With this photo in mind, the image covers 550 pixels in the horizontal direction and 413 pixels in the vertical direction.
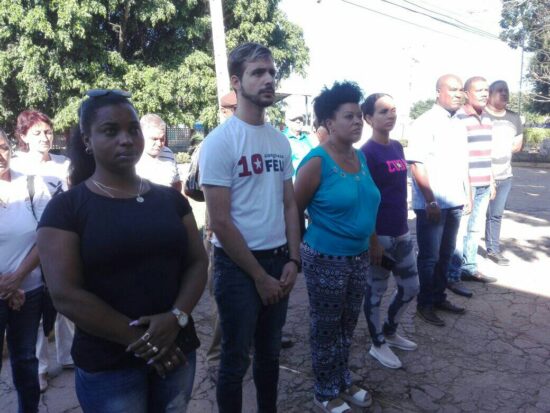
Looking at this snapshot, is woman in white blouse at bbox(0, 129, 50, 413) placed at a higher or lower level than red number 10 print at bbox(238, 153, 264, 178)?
lower

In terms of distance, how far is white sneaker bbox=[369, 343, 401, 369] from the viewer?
3.17 meters

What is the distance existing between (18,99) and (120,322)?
17.7 meters

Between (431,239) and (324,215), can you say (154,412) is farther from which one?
A: (431,239)

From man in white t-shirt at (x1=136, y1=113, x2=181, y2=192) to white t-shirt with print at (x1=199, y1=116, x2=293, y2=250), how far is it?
51.7 inches

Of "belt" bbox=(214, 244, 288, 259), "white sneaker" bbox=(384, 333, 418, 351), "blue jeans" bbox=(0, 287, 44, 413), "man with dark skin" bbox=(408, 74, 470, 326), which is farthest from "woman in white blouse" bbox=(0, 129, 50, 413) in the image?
"man with dark skin" bbox=(408, 74, 470, 326)

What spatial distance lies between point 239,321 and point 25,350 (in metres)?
1.20

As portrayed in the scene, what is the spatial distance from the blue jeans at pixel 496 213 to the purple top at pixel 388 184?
104 inches

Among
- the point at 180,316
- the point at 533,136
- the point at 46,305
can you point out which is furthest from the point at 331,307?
the point at 533,136

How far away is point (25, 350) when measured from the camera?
2.39 m

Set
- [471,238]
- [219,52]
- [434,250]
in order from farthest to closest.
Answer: [219,52]
[471,238]
[434,250]

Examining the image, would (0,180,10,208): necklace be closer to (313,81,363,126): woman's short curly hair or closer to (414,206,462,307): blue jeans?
(313,81,363,126): woman's short curly hair

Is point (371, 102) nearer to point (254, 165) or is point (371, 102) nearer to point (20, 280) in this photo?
point (254, 165)

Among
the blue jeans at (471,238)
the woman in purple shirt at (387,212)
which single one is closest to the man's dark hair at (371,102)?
the woman in purple shirt at (387,212)

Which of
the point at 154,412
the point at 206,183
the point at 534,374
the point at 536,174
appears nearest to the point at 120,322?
the point at 154,412
